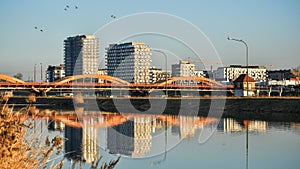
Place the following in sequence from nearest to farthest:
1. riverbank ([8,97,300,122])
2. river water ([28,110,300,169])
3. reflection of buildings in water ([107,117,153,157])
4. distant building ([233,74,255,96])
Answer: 1. river water ([28,110,300,169])
2. reflection of buildings in water ([107,117,153,157])
3. riverbank ([8,97,300,122])
4. distant building ([233,74,255,96])

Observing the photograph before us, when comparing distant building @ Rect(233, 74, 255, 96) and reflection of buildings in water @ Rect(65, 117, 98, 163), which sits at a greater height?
distant building @ Rect(233, 74, 255, 96)

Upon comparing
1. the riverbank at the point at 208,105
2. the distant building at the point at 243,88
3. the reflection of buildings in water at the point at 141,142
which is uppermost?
the distant building at the point at 243,88

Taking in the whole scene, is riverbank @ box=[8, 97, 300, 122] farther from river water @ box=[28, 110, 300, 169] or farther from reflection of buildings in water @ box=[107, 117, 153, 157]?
reflection of buildings in water @ box=[107, 117, 153, 157]

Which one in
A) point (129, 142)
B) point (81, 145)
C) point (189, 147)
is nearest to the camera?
point (81, 145)

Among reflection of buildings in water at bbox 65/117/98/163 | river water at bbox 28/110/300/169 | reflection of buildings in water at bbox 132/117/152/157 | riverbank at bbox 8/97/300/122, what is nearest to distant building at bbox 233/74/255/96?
riverbank at bbox 8/97/300/122

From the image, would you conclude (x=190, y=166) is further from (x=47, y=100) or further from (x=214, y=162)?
(x=47, y=100)

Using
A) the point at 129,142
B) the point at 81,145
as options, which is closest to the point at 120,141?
the point at 129,142

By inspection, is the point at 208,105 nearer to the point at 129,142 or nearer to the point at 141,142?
the point at 141,142

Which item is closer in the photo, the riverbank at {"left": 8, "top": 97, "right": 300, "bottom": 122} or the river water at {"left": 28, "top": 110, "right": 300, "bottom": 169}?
the river water at {"left": 28, "top": 110, "right": 300, "bottom": 169}

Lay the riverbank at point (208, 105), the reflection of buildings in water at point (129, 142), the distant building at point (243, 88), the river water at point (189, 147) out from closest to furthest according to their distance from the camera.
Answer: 1. the river water at point (189, 147)
2. the reflection of buildings in water at point (129, 142)
3. the riverbank at point (208, 105)
4. the distant building at point (243, 88)

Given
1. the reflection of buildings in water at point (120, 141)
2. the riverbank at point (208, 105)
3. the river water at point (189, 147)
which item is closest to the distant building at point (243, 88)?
the riverbank at point (208, 105)

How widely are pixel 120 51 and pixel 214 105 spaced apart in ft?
433

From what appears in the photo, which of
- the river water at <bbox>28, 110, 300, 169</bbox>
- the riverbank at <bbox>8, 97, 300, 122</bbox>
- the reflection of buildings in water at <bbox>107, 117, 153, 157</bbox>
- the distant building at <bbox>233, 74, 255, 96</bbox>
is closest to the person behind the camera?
the river water at <bbox>28, 110, 300, 169</bbox>

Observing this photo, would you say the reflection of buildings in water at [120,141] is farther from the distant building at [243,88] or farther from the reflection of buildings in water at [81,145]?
the distant building at [243,88]
